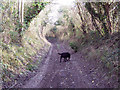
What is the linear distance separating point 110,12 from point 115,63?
6.39 meters

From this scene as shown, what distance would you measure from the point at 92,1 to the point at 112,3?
8.46ft

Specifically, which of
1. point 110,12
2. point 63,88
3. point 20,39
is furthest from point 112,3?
point 20,39

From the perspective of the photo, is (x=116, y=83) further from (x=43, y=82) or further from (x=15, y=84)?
(x=15, y=84)

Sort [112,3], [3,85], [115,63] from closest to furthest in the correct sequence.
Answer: [3,85] → [115,63] → [112,3]

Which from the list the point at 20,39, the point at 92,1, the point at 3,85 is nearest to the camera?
the point at 3,85

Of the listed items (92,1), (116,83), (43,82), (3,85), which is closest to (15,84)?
(3,85)

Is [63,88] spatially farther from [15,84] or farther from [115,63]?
[115,63]

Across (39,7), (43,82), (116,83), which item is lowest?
(43,82)

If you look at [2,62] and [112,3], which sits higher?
[112,3]

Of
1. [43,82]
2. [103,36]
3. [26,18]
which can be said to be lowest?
[43,82]

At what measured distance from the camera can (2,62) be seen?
28.8 feet

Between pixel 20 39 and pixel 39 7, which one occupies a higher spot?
pixel 39 7

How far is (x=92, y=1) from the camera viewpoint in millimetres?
14414

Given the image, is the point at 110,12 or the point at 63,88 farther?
the point at 110,12
